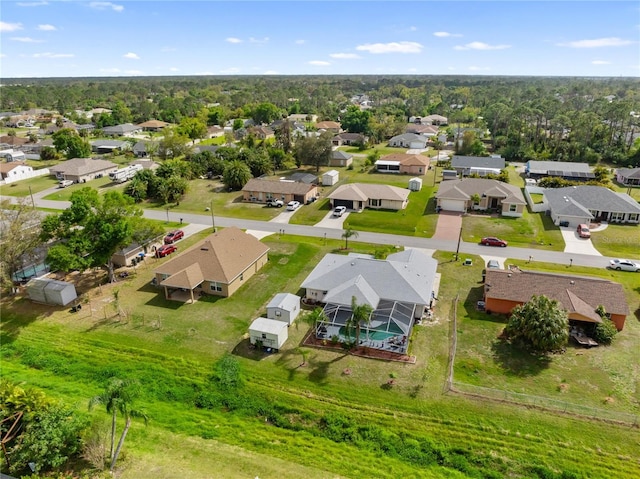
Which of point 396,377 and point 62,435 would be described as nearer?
point 62,435

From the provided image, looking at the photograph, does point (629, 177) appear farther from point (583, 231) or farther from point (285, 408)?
point (285, 408)

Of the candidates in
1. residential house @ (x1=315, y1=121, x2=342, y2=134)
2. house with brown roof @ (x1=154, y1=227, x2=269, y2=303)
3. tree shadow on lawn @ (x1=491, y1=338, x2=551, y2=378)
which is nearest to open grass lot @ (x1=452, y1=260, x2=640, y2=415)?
tree shadow on lawn @ (x1=491, y1=338, x2=551, y2=378)

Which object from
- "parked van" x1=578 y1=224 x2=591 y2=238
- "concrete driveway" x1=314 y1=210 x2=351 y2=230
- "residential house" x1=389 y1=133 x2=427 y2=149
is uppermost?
"residential house" x1=389 y1=133 x2=427 y2=149

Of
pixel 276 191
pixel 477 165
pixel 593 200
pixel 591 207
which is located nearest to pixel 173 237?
pixel 276 191

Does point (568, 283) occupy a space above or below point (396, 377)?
above

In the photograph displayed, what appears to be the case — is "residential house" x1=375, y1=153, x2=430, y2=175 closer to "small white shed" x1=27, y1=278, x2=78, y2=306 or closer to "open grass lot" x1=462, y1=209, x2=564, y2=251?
"open grass lot" x1=462, y1=209, x2=564, y2=251

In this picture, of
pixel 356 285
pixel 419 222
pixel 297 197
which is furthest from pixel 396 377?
pixel 297 197

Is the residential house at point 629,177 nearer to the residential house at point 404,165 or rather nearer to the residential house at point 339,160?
the residential house at point 404,165

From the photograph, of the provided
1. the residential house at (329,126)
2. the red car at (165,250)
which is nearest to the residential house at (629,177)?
the residential house at (329,126)

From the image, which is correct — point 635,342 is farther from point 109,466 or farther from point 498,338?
point 109,466
